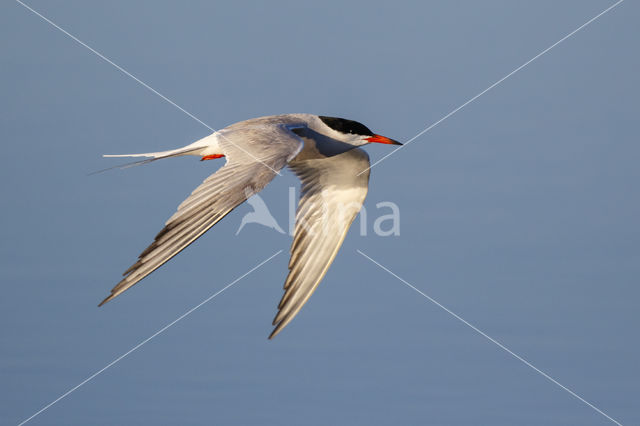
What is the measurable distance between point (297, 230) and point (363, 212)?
0.54 m

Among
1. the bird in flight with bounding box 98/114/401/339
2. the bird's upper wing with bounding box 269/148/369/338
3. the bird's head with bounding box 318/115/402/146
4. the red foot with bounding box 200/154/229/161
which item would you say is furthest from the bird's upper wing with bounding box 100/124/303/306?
the bird's upper wing with bounding box 269/148/369/338

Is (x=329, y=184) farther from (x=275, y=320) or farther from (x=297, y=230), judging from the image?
(x=275, y=320)

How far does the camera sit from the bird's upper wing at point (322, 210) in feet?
20.3

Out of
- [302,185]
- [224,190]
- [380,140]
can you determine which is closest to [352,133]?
[380,140]

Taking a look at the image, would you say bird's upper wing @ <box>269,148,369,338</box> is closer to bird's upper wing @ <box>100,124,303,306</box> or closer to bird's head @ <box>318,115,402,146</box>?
bird's head @ <box>318,115,402,146</box>

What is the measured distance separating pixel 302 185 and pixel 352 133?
0.55 meters

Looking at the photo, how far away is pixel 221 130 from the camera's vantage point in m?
6.09

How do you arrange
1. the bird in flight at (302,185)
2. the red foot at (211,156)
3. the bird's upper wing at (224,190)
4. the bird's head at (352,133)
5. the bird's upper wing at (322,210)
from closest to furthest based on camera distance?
the bird's upper wing at (224,190), the bird in flight at (302,185), the red foot at (211,156), the bird's upper wing at (322,210), the bird's head at (352,133)

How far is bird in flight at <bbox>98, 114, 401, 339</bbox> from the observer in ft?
14.9

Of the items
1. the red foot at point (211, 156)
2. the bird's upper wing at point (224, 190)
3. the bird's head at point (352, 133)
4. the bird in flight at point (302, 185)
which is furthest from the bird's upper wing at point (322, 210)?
the bird's upper wing at point (224, 190)

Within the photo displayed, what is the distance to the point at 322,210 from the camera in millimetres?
6594

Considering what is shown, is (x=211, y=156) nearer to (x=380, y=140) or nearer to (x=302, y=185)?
(x=302, y=185)

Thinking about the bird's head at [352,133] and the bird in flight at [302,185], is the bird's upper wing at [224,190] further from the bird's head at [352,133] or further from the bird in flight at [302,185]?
the bird's head at [352,133]

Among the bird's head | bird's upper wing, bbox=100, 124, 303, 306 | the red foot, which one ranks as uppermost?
the bird's head
